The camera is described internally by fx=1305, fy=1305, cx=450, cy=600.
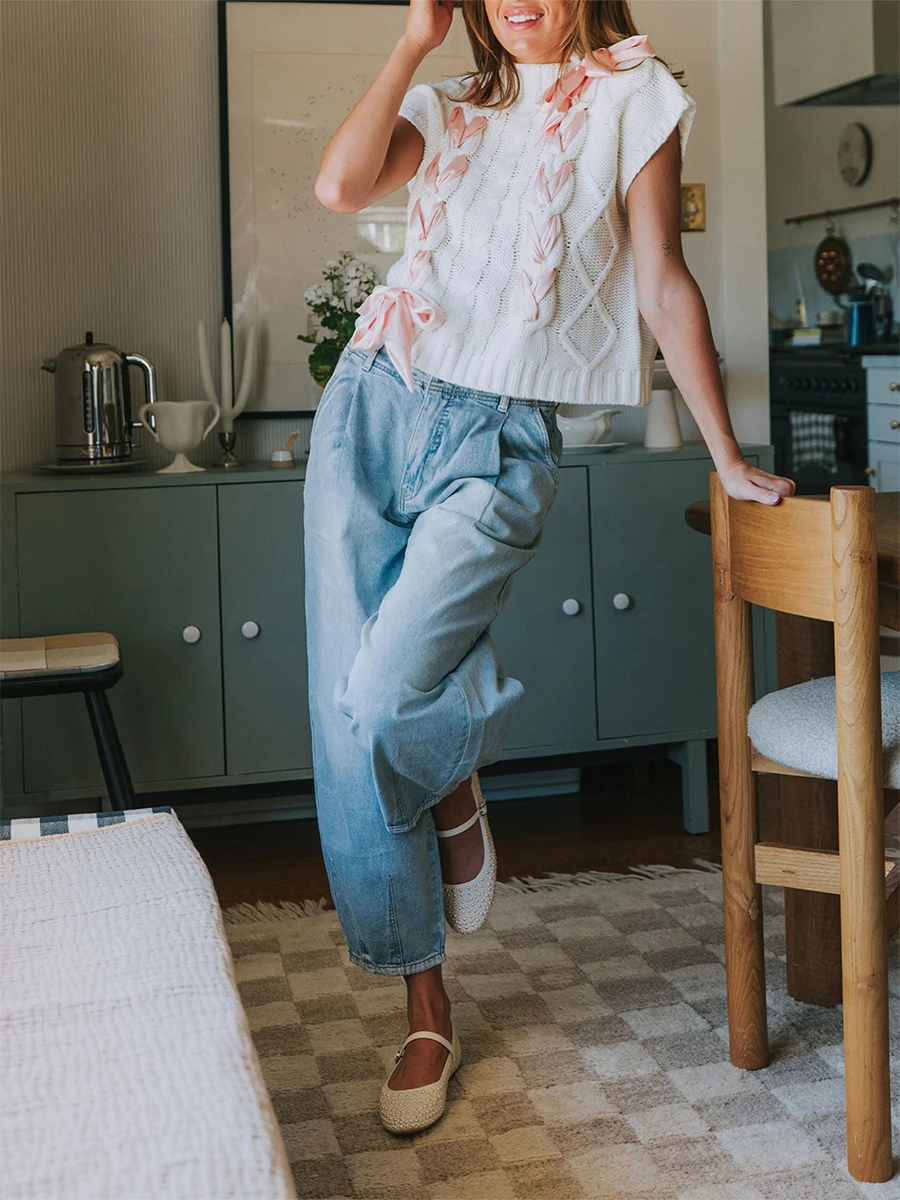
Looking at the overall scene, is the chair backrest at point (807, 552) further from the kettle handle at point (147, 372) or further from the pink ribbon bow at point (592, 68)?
the kettle handle at point (147, 372)

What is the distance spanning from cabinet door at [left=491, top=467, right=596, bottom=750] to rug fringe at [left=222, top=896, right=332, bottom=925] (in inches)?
22.6

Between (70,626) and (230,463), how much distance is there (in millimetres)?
510

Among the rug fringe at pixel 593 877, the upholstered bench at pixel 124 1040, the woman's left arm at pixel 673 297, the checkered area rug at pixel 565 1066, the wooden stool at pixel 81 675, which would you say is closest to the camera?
the upholstered bench at pixel 124 1040

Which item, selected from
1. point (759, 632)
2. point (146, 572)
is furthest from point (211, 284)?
point (759, 632)

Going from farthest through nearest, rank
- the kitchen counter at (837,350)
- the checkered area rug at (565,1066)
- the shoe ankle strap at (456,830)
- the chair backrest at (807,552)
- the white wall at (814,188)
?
the white wall at (814,188)
the kitchen counter at (837,350)
the shoe ankle strap at (456,830)
the checkered area rug at (565,1066)
the chair backrest at (807,552)

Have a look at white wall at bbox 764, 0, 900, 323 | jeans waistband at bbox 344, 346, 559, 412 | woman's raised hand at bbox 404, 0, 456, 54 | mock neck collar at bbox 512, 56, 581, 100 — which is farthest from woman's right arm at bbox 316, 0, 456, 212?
white wall at bbox 764, 0, 900, 323

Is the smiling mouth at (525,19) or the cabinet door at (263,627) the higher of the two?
the smiling mouth at (525,19)

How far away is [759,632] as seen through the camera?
302cm

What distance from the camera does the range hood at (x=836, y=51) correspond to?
4.67 metres

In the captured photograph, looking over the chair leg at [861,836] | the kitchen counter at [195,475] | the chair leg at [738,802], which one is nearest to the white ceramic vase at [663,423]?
the kitchen counter at [195,475]

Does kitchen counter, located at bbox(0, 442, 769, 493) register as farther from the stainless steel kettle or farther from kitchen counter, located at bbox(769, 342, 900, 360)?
kitchen counter, located at bbox(769, 342, 900, 360)

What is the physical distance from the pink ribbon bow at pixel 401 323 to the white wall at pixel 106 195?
146 cm

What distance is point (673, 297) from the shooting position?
1.66 meters

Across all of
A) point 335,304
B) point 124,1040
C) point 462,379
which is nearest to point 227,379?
point 335,304
